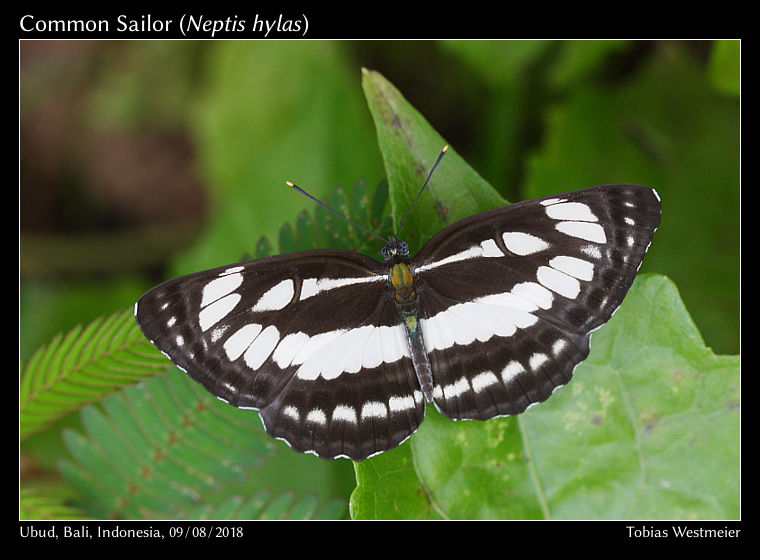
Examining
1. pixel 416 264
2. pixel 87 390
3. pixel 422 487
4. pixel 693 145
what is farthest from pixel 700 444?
pixel 87 390

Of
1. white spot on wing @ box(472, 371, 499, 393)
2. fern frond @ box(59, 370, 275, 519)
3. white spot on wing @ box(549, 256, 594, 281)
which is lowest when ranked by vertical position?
fern frond @ box(59, 370, 275, 519)

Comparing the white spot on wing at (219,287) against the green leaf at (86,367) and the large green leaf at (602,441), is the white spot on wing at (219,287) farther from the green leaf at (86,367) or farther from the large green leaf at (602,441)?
the large green leaf at (602,441)

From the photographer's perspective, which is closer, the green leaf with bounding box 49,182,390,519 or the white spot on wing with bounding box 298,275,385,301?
the white spot on wing with bounding box 298,275,385,301

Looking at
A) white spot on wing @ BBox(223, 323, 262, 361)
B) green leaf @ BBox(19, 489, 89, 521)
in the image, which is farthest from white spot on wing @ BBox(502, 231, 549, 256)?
green leaf @ BBox(19, 489, 89, 521)

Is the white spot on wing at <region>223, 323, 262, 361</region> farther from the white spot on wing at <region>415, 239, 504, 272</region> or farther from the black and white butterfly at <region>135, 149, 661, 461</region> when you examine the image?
the white spot on wing at <region>415, 239, 504, 272</region>

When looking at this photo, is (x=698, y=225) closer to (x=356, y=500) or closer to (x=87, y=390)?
(x=356, y=500)

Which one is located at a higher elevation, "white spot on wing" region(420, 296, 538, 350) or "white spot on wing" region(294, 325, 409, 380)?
"white spot on wing" region(420, 296, 538, 350)

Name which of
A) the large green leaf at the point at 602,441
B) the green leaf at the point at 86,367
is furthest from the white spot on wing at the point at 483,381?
the green leaf at the point at 86,367
